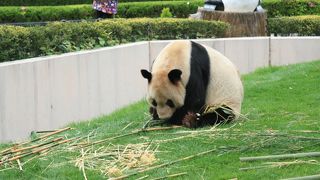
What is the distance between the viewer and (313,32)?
47.0 feet

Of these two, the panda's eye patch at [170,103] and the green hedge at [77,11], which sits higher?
the panda's eye patch at [170,103]

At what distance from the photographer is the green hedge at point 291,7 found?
21000 mm

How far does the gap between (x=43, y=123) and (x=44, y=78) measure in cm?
57

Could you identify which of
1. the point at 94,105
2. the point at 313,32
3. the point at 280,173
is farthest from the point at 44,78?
the point at 313,32

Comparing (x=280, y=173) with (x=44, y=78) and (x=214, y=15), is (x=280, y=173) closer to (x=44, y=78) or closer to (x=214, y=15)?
(x=44, y=78)

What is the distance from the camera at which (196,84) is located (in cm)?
713

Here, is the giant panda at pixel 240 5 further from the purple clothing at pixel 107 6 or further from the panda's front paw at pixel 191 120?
the panda's front paw at pixel 191 120

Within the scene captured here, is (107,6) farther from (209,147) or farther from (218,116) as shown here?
(209,147)

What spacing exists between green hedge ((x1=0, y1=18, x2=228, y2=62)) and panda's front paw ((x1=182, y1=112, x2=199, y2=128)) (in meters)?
2.75

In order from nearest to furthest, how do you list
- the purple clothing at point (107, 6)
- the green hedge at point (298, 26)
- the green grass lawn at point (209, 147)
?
the green grass lawn at point (209, 147)
the green hedge at point (298, 26)
the purple clothing at point (107, 6)

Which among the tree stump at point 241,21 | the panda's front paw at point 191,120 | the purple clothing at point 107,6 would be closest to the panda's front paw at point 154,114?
the panda's front paw at point 191,120

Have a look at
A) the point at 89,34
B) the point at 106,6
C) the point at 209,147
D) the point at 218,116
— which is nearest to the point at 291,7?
the point at 106,6

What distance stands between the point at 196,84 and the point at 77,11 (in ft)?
49.4

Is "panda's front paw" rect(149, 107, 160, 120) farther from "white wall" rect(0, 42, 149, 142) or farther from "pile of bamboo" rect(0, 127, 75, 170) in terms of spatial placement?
"white wall" rect(0, 42, 149, 142)
